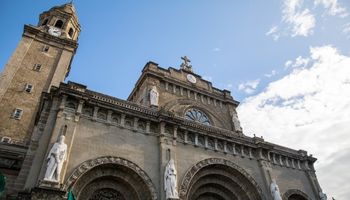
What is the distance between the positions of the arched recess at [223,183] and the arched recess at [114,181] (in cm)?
493

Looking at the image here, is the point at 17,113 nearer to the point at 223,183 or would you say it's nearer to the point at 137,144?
the point at 137,144

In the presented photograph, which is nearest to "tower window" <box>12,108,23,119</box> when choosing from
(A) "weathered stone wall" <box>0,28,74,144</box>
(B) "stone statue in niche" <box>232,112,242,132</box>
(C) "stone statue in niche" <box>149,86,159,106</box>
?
(A) "weathered stone wall" <box>0,28,74,144</box>

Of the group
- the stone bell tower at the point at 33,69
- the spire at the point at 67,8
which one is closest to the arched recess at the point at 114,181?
the stone bell tower at the point at 33,69

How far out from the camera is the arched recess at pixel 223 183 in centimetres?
2072

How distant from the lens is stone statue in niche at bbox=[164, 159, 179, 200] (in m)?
16.6

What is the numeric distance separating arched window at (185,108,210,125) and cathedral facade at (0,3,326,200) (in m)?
0.13

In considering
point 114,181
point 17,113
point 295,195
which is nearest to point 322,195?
point 295,195

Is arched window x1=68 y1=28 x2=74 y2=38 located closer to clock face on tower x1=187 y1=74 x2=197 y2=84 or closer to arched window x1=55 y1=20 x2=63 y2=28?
arched window x1=55 y1=20 x2=63 y2=28

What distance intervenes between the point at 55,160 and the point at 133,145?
5.40 meters

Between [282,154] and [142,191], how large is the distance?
15.4m

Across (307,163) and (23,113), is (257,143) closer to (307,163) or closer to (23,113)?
(307,163)

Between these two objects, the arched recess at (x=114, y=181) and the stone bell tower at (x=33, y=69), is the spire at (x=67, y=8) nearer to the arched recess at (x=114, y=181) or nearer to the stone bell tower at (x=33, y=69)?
the stone bell tower at (x=33, y=69)

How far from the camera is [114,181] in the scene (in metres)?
17.1

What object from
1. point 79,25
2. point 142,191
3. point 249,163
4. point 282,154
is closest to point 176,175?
point 142,191
